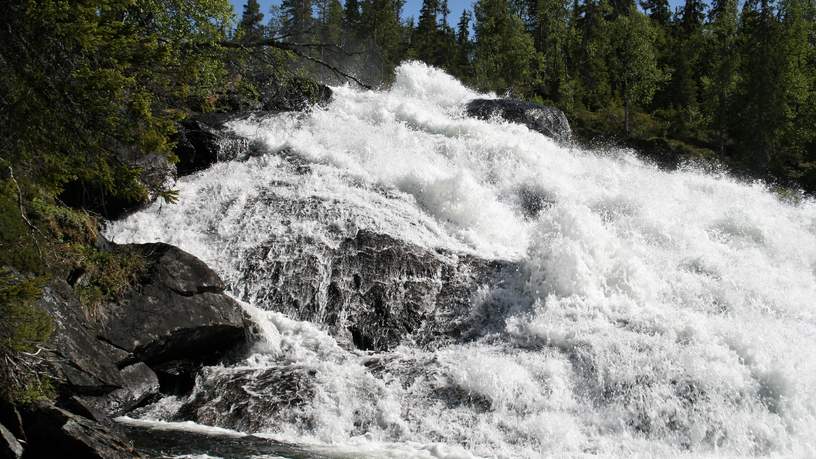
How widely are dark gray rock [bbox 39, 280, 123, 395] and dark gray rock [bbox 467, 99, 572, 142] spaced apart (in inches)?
770

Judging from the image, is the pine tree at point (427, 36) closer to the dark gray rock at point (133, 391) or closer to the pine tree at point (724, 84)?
the pine tree at point (724, 84)

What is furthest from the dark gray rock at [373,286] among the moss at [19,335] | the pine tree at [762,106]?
the pine tree at [762,106]

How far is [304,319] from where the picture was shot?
12.5m

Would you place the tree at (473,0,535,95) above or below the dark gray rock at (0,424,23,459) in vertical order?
above

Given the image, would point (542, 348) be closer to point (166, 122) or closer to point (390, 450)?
point (390, 450)

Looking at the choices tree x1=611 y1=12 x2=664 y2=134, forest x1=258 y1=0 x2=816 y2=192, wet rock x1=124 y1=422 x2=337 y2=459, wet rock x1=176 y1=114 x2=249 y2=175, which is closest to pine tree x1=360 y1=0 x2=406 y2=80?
forest x1=258 y1=0 x2=816 y2=192

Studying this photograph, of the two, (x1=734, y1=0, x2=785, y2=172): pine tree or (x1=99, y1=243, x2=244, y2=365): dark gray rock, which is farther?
(x1=734, y1=0, x2=785, y2=172): pine tree

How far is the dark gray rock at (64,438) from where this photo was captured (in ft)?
21.4

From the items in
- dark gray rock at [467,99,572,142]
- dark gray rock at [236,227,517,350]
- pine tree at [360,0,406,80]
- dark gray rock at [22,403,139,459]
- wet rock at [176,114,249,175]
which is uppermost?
pine tree at [360,0,406,80]

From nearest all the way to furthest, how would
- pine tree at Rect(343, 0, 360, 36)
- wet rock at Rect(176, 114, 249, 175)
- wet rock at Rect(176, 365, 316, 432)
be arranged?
1. wet rock at Rect(176, 365, 316, 432)
2. wet rock at Rect(176, 114, 249, 175)
3. pine tree at Rect(343, 0, 360, 36)

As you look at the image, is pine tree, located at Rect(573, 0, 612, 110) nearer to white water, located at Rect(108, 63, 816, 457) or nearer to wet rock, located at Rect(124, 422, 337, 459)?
white water, located at Rect(108, 63, 816, 457)

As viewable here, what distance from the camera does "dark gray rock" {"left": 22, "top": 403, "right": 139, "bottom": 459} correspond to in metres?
6.51

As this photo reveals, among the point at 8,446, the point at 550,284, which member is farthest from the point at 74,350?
the point at 550,284

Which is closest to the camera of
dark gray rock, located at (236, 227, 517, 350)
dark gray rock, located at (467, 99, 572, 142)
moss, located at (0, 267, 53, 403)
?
moss, located at (0, 267, 53, 403)
